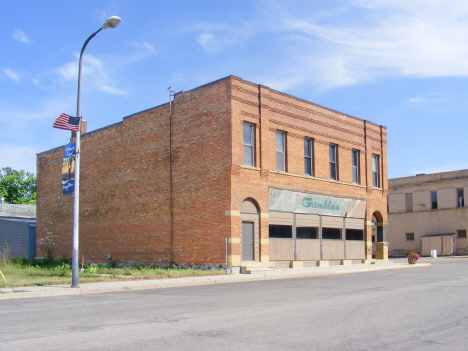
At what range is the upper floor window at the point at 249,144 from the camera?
2614 centimetres

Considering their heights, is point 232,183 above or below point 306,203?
above

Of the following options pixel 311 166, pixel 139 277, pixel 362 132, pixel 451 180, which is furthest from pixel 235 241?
pixel 451 180

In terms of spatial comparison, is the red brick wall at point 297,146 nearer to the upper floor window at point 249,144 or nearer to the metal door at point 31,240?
the upper floor window at point 249,144

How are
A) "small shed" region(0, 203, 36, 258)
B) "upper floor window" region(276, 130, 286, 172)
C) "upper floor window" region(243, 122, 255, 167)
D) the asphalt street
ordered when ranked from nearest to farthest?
the asphalt street
"upper floor window" region(243, 122, 255, 167)
"upper floor window" region(276, 130, 286, 172)
"small shed" region(0, 203, 36, 258)

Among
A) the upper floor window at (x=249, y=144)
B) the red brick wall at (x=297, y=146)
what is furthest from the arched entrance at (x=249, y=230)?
the upper floor window at (x=249, y=144)

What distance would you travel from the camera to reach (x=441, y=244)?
5341 cm

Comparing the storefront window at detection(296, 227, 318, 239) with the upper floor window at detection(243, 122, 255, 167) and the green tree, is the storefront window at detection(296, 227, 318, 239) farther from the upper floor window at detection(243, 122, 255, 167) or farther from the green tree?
the green tree

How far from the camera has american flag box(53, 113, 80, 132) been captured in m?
17.4

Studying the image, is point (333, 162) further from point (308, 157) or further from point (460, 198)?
point (460, 198)

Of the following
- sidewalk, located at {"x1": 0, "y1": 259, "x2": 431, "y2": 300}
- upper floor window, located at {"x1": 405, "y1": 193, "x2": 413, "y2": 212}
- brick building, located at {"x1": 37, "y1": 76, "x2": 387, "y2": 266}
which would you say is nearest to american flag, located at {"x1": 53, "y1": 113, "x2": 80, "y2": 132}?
sidewalk, located at {"x1": 0, "y1": 259, "x2": 431, "y2": 300}

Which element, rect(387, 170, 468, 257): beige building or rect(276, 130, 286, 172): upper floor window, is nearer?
rect(276, 130, 286, 172): upper floor window

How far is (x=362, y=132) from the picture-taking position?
34094mm

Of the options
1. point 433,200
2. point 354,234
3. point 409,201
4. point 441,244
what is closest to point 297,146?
point 354,234

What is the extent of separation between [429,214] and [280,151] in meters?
34.6
